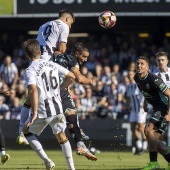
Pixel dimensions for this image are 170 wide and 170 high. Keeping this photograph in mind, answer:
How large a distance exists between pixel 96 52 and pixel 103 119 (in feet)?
12.4

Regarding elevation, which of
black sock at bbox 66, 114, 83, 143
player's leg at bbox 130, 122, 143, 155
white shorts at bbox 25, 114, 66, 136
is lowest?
player's leg at bbox 130, 122, 143, 155

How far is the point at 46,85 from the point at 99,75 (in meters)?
9.98

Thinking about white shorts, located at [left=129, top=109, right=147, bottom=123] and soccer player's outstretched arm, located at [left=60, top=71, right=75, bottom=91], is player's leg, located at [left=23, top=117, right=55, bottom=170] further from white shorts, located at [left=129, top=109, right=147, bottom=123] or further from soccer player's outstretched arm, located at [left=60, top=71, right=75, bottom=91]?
white shorts, located at [left=129, top=109, right=147, bottom=123]

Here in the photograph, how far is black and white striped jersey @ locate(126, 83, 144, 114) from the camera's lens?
17438 millimetres

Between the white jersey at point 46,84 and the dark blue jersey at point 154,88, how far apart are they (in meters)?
1.70

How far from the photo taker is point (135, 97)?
17531mm

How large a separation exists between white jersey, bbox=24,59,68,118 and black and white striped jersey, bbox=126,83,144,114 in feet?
25.8

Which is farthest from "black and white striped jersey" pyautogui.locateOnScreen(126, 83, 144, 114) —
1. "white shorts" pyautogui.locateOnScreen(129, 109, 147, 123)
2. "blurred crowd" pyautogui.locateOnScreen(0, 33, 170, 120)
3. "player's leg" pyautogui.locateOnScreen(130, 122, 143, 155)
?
"blurred crowd" pyautogui.locateOnScreen(0, 33, 170, 120)

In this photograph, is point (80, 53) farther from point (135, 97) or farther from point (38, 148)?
point (135, 97)

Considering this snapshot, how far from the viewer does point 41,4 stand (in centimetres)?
1952

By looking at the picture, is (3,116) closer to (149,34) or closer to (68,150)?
(149,34)

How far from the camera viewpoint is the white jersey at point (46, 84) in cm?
942

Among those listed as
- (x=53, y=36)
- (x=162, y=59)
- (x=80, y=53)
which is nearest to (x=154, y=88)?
(x=80, y=53)

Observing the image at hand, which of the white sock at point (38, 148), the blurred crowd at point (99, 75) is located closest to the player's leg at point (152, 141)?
the white sock at point (38, 148)
